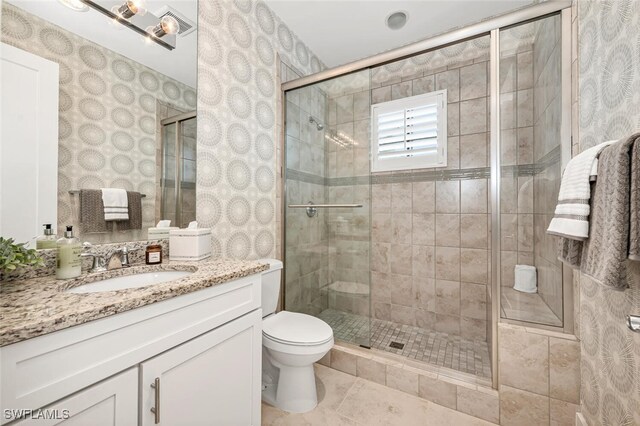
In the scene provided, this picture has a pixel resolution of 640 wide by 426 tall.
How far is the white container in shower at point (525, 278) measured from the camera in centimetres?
151

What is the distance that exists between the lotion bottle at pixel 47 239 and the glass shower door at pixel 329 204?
138 cm

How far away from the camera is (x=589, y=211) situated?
2.90ft

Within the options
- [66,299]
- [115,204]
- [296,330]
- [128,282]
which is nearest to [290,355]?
[296,330]

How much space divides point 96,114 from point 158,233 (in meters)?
0.59

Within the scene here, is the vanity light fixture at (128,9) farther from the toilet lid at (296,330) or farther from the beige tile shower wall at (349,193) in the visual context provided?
the toilet lid at (296,330)

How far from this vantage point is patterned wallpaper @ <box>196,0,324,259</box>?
5.12ft

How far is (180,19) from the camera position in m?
1.43

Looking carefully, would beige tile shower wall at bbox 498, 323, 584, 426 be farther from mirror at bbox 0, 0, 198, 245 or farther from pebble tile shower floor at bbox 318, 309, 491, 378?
mirror at bbox 0, 0, 198, 245

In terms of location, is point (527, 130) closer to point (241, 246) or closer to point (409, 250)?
point (409, 250)

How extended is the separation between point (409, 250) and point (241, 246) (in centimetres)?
155

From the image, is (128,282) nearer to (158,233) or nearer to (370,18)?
(158,233)

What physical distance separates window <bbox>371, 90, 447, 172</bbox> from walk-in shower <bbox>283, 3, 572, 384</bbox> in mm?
10

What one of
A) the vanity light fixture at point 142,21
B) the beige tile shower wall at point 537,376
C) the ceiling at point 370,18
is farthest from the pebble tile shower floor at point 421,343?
the ceiling at point 370,18

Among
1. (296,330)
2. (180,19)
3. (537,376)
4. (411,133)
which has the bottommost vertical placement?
(537,376)
